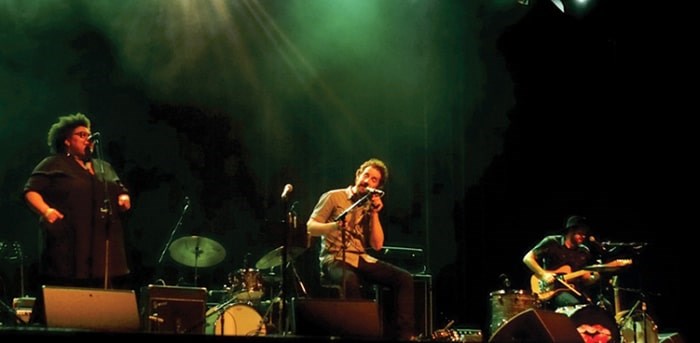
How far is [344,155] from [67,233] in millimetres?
4697

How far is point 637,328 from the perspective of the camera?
940 cm

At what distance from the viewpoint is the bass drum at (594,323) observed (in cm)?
882

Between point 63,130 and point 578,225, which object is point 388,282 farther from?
point 578,225

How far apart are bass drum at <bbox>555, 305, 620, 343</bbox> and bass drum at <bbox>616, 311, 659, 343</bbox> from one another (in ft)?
1.20

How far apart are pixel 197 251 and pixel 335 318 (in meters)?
2.47

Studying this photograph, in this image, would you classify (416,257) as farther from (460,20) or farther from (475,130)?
(460,20)

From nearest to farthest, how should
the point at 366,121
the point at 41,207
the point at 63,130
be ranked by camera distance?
the point at 41,207 → the point at 63,130 → the point at 366,121

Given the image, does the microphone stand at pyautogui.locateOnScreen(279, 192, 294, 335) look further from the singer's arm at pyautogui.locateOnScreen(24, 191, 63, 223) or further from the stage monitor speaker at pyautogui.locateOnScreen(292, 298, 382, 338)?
the singer's arm at pyautogui.locateOnScreen(24, 191, 63, 223)

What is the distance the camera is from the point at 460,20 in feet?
35.9

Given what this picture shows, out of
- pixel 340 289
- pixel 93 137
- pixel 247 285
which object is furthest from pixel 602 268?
pixel 93 137

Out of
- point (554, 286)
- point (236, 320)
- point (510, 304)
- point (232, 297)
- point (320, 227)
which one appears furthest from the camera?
point (554, 286)

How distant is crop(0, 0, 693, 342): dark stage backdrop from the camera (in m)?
9.28

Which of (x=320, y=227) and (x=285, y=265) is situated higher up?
(x=320, y=227)

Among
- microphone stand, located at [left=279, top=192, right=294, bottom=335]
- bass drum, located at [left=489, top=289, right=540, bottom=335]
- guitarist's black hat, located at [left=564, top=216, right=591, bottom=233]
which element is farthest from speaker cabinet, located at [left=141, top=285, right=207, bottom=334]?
guitarist's black hat, located at [left=564, top=216, right=591, bottom=233]
